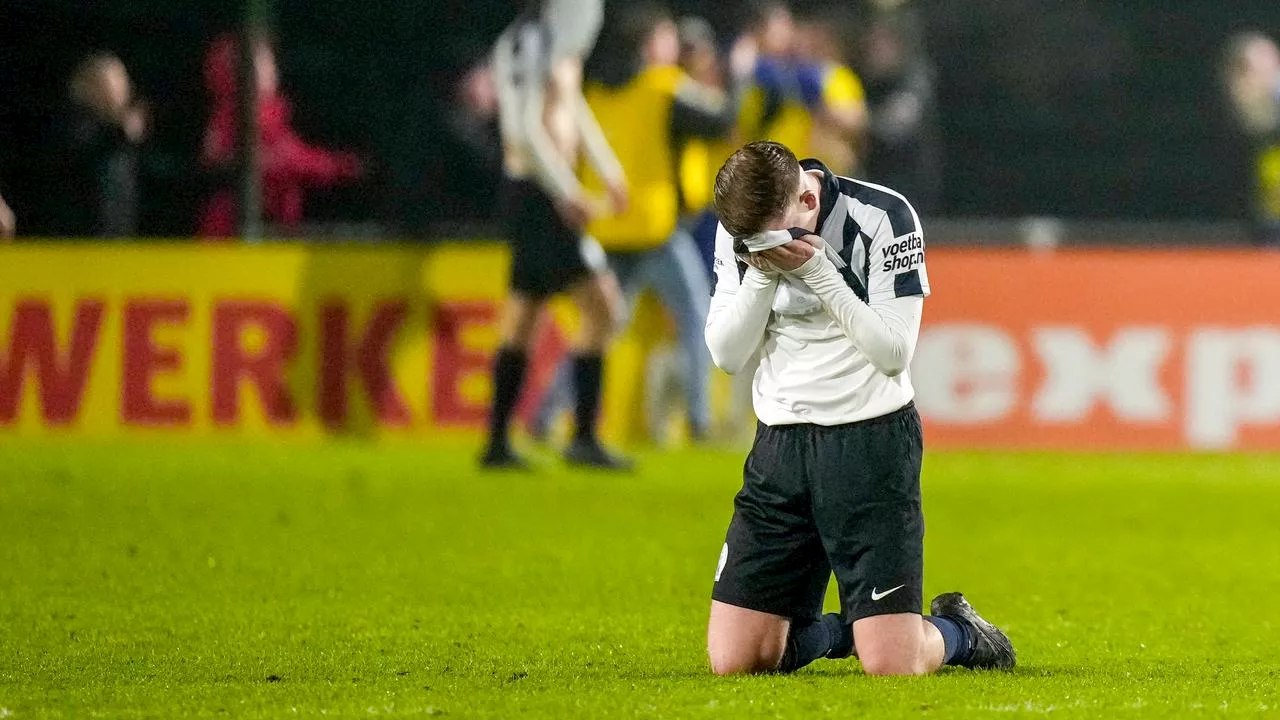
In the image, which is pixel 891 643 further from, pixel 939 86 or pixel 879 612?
pixel 939 86

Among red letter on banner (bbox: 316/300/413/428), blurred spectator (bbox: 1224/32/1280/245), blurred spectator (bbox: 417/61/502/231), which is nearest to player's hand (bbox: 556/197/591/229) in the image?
red letter on banner (bbox: 316/300/413/428)

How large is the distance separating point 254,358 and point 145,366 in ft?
1.96

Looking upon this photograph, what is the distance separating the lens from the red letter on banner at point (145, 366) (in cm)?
1222

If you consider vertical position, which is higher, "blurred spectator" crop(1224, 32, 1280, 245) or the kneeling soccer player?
"blurred spectator" crop(1224, 32, 1280, 245)

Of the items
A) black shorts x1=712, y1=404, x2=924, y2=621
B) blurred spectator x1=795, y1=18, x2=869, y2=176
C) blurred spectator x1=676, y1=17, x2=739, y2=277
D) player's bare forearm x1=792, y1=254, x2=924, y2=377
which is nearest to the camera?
player's bare forearm x1=792, y1=254, x2=924, y2=377

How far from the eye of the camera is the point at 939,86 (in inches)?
634

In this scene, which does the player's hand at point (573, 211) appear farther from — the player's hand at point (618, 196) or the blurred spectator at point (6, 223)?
the blurred spectator at point (6, 223)

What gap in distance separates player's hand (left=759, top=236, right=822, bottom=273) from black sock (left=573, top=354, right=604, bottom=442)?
608cm

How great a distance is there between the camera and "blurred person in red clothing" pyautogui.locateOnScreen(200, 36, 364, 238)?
1323 centimetres

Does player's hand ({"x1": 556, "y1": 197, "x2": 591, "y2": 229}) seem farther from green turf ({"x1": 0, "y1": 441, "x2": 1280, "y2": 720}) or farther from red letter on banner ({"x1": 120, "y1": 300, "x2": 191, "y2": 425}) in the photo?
red letter on banner ({"x1": 120, "y1": 300, "x2": 191, "y2": 425})

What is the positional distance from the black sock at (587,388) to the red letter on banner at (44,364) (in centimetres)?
284

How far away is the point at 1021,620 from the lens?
264 inches

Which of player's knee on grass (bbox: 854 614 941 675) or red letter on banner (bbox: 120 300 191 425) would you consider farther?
red letter on banner (bbox: 120 300 191 425)

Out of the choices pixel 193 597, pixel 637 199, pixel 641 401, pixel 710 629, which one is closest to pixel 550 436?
pixel 641 401
